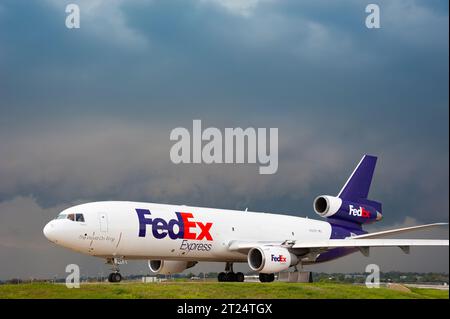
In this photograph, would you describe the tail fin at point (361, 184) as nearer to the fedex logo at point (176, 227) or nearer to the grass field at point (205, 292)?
the fedex logo at point (176, 227)

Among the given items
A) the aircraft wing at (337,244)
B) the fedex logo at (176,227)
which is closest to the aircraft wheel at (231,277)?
the aircraft wing at (337,244)

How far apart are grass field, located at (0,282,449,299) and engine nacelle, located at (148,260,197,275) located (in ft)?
40.9

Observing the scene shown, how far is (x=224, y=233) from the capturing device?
43.4 metres

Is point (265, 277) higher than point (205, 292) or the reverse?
higher

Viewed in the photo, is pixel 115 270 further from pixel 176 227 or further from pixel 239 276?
pixel 239 276

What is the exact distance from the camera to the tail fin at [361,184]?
2045 inches

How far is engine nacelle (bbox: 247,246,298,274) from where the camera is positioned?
134 ft

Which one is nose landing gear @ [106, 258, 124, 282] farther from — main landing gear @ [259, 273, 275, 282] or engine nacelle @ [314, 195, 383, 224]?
engine nacelle @ [314, 195, 383, 224]

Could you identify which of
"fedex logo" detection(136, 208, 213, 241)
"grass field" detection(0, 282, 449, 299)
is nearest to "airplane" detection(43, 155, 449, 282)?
"fedex logo" detection(136, 208, 213, 241)

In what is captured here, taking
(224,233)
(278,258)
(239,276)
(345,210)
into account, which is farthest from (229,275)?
(345,210)

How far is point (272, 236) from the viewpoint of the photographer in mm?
46469

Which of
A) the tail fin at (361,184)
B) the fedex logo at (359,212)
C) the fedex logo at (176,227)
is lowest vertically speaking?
the fedex logo at (176,227)

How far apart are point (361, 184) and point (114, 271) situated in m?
21.8
